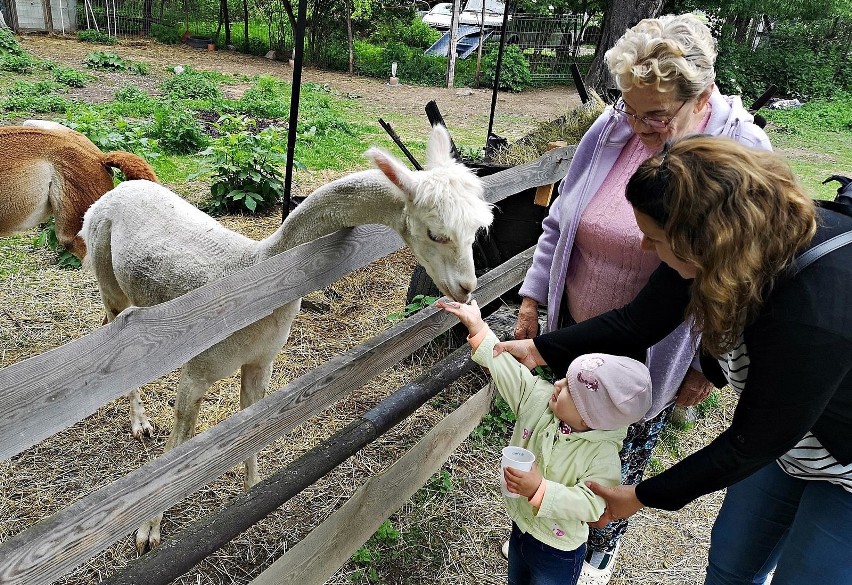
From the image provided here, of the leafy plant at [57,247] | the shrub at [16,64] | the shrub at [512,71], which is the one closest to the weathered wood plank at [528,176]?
the leafy plant at [57,247]

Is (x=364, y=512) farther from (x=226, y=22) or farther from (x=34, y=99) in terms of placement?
(x=226, y=22)

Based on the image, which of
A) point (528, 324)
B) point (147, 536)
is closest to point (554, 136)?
point (528, 324)

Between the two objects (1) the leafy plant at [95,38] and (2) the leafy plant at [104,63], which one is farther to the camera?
(1) the leafy plant at [95,38]

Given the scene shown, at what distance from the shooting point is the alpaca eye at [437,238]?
6.80ft

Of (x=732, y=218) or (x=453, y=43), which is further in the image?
(x=453, y=43)

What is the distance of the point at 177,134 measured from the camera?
8273 millimetres

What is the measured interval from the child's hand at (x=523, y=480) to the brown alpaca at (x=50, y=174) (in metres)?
3.42

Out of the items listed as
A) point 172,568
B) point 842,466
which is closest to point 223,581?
point 172,568

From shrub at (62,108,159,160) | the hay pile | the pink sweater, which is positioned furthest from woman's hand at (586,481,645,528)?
shrub at (62,108,159,160)

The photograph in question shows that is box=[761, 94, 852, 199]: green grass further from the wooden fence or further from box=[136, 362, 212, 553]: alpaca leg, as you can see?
box=[136, 362, 212, 553]: alpaca leg

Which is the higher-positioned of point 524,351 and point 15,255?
point 524,351

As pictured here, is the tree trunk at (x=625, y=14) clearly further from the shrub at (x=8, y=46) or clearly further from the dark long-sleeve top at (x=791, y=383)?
the shrub at (x=8, y=46)

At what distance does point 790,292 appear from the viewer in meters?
1.27

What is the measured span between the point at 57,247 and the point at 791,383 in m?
5.62
